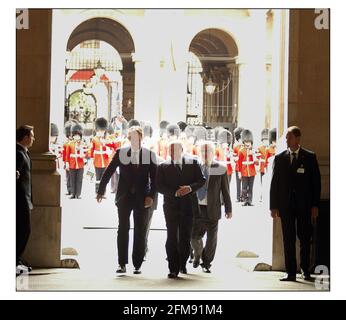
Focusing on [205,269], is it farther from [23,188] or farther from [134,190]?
[23,188]

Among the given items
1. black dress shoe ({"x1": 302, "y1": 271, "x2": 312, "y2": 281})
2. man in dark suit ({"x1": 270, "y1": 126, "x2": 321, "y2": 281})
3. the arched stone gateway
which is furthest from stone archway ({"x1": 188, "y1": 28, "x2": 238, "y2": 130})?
black dress shoe ({"x1": 302, "y1": 271, "x2": 312, "y2": 281})

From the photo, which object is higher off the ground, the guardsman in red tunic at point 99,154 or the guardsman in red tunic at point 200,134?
the guardsman in red tunic at point 200,134

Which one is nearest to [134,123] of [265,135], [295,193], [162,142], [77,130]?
[162,142]

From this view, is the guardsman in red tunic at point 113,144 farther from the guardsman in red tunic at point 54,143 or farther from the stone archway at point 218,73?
the stone archway at point 218,73

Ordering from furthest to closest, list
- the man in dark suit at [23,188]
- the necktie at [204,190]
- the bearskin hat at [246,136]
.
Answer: the bearskin hat at [246,136] → the necktie at [204,190] → the man in dark suit at [23,188]

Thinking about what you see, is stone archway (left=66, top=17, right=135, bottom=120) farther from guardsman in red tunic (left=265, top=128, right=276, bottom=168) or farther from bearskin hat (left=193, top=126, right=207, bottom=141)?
guardsman in red tunic (left=265, top=128, right=276, bottom=168)

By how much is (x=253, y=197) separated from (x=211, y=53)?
62.3 inches

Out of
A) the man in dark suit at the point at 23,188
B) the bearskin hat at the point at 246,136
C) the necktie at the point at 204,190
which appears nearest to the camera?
the man in dark suit at the point at 23,188

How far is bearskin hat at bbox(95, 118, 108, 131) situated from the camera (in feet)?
36.2

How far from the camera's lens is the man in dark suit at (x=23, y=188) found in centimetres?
1076

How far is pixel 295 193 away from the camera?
35.9ft

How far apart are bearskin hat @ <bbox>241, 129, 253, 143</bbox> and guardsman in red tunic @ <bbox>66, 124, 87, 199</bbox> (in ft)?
5.46

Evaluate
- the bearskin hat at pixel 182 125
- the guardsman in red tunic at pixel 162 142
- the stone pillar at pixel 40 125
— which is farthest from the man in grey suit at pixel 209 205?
the stone pillar at pixel 40 125

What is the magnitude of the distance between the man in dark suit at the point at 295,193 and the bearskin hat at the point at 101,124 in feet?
6.09
